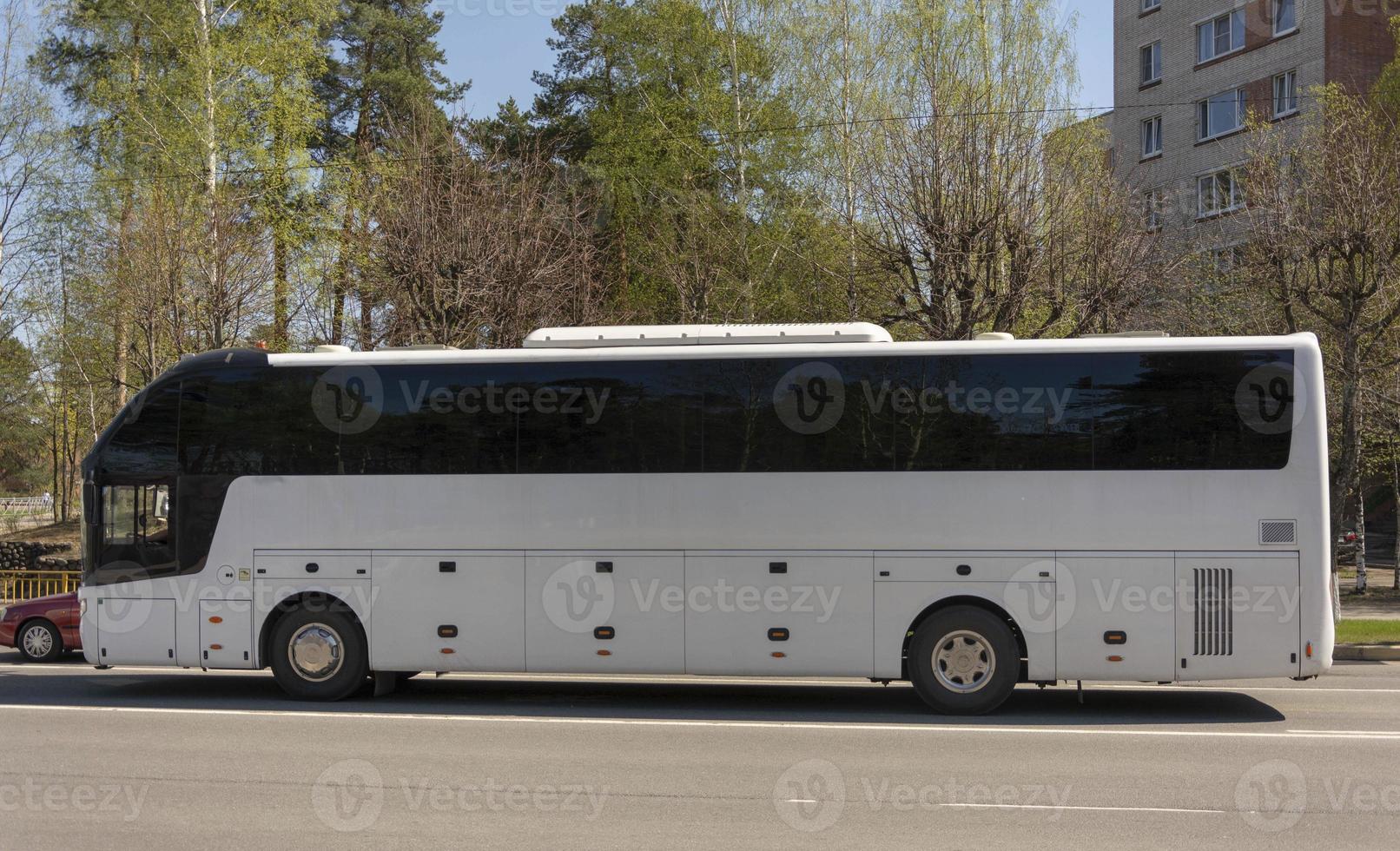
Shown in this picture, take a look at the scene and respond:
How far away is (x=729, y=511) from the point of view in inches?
482

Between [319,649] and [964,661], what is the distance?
6.84 m

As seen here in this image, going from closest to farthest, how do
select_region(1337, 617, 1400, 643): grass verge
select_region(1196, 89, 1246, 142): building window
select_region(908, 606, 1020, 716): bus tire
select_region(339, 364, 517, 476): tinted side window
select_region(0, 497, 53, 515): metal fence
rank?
select_region(908, 606, 1020, 716): bus tire
select_region(339, 364, 517, 476): tinted side window
select_region(1337, 617, 1400, 643): grass verge
select_region(1196, 89, 1246, 142): building window
select_region(0, 497, 53, 515): metal fence

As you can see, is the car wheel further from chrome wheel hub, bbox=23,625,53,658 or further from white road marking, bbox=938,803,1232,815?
white road marking, bbox=938,803,1232,815

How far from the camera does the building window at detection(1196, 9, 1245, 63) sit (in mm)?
45688

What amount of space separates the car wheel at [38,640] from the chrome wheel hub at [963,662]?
1292 centimetres

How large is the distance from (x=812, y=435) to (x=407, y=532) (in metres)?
4.42

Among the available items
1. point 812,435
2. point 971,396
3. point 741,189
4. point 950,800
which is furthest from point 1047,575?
point 741,189

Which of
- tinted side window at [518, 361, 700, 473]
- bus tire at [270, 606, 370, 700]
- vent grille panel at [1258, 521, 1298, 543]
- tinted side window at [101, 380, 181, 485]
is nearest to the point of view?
vent grille panel at [1258, 521, 1298, 543]

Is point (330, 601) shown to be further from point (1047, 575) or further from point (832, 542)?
point (1047, 575)

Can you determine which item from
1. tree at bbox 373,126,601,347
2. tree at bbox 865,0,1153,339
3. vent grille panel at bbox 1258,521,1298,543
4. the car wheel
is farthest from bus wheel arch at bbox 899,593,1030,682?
tree at bbox 373,126,601,347

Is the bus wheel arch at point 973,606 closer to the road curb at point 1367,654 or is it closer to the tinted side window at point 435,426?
the tinted side window at point 435,426

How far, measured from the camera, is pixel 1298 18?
142ft

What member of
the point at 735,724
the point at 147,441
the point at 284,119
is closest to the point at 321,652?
the point at 147,441

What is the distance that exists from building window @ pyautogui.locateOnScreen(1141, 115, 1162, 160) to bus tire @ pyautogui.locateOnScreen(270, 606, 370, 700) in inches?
1760
